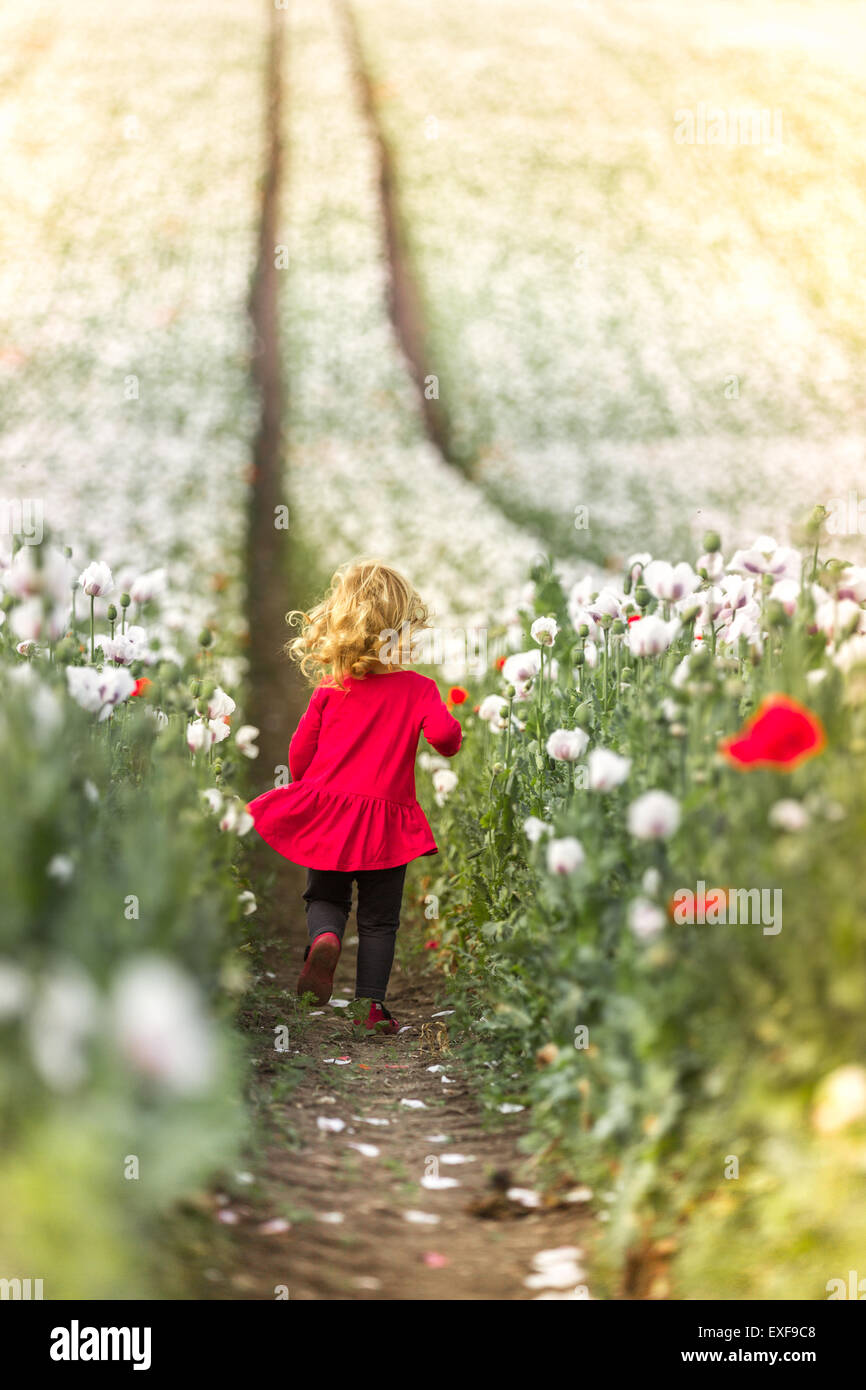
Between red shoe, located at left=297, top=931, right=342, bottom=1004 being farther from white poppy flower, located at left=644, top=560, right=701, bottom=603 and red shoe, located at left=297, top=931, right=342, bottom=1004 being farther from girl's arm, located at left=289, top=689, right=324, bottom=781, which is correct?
white poppy flower, located at left=644, top=560, right=701, bottom=603

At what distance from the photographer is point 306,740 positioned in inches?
181

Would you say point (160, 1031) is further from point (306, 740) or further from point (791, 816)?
point (306, 740)

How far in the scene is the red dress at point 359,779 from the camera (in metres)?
4.31

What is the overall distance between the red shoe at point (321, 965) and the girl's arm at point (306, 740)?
0.78 metres

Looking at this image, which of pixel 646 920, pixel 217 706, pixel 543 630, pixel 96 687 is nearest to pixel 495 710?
pixel 543 630

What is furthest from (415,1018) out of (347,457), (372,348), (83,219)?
(83,219)

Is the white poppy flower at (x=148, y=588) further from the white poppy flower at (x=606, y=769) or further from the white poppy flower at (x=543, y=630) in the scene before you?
the white poppy flower at (x=606, y=769)

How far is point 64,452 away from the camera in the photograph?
51.5 ft

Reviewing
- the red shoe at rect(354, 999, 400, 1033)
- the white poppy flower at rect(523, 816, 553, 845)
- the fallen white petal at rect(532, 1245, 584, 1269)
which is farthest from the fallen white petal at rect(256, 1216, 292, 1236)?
the red shoe at rect(354, 999, 400, 1033)

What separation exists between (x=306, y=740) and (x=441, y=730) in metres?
0.63

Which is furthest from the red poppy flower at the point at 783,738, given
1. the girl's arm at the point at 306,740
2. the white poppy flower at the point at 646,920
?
the girl's arm at the point at 306,740

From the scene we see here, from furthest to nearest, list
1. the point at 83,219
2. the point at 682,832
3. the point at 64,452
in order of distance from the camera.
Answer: the point at 83,219 → the point at 64,452 → the point at 682,832
